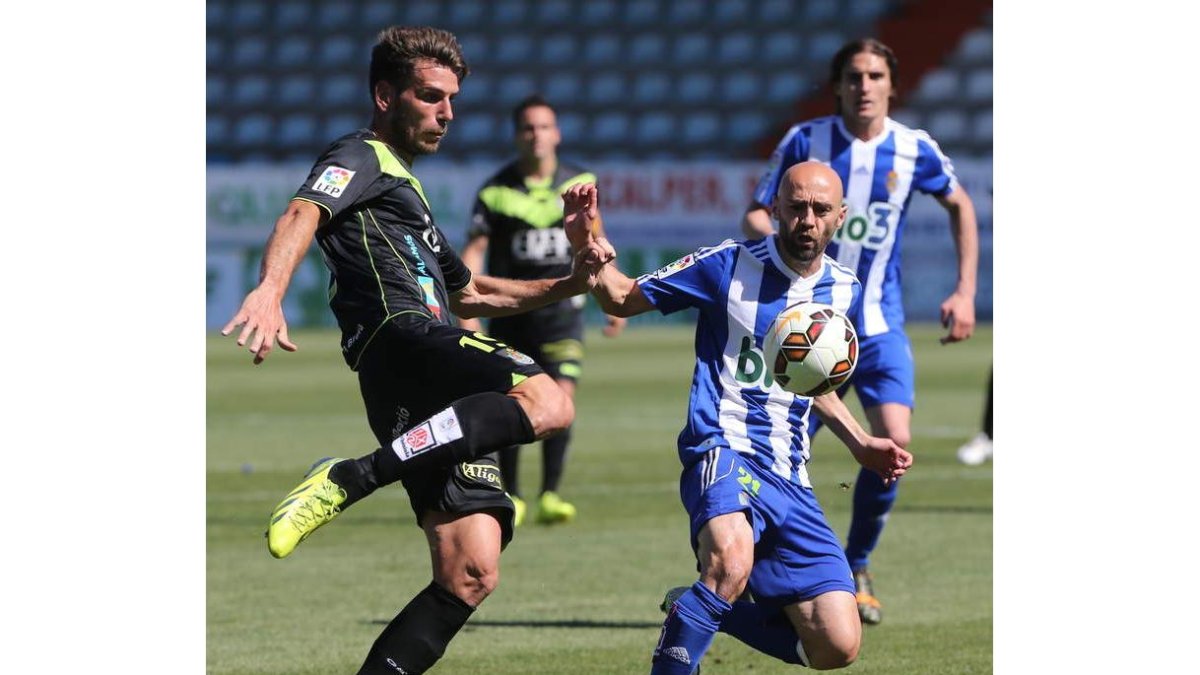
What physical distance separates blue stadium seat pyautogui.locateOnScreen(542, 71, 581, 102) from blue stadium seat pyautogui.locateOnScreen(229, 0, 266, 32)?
627 centimetres

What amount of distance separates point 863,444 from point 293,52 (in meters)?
31.8

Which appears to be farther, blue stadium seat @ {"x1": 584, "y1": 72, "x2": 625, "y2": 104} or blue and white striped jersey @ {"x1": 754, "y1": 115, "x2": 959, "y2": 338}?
blue stadium seat @ {"x1": 584, "y1": 72, "x2": 625, "y2": 104}

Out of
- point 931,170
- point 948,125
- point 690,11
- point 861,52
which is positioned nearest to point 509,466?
point 931,170

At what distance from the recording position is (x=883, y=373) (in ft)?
22.7

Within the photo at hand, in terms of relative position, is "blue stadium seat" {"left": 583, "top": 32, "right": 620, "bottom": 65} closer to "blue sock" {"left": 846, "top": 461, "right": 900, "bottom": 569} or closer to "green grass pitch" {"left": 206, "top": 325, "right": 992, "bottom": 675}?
"green grass pitch" {"left": 206, "top": 325, "right": 992, "bottom": 675}

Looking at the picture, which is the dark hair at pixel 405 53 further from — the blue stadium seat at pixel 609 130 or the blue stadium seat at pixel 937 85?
the blue stadium seat at pixel 937 85

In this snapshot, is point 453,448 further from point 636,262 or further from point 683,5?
point 683,5

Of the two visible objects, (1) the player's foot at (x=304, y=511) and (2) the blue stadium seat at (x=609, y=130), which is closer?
(1) the player's foot at (x=304, y=511)

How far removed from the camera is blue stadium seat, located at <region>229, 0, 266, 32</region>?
3575 cm

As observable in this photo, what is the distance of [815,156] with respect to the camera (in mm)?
7043

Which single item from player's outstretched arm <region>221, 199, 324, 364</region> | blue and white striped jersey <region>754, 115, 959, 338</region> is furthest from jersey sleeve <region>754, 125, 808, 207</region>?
player's outstretched arm <region>221, 199, 324, 364</region>

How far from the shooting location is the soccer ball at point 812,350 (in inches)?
189

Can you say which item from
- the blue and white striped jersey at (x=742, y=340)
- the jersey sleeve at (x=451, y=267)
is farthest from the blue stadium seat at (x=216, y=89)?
the blue and white striped jersey at (x=742, y=340)

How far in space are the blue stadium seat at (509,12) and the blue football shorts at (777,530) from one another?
3123cm
